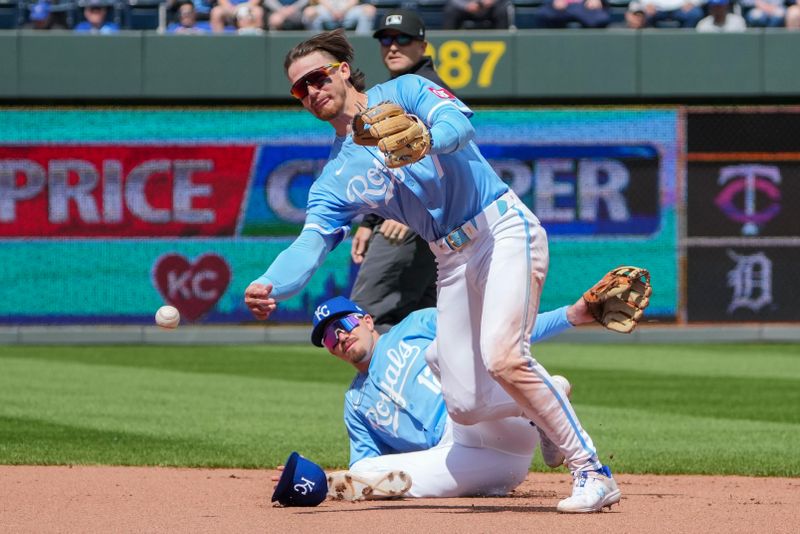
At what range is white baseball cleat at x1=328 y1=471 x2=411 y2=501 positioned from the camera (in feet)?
20.5

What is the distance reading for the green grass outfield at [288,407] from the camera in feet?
27.2

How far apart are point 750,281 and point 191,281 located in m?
7.37

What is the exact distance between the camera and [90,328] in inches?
750

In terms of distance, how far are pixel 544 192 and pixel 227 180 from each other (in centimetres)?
423

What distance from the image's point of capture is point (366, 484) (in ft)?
20.5

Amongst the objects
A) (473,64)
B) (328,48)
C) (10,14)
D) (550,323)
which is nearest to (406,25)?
(328,48)

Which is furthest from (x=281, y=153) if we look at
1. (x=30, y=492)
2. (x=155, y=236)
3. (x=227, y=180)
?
(x=30, y=492)

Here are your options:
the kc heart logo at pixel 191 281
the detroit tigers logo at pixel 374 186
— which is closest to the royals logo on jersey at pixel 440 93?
the detroit tigers logo at pixel 374 186

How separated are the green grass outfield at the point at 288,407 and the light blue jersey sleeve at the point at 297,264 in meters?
2.20

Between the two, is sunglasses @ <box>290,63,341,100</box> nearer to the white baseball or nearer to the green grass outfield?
the white baseball

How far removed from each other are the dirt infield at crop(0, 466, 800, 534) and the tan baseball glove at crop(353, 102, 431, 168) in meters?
1.36

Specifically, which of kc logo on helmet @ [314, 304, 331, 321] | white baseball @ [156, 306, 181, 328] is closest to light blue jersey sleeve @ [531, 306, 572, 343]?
kc logo on helmet @ [314, 304, 331, 321]

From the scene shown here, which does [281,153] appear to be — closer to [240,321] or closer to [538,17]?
[240,321]

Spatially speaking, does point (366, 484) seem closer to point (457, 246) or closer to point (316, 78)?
point (457, 246)
